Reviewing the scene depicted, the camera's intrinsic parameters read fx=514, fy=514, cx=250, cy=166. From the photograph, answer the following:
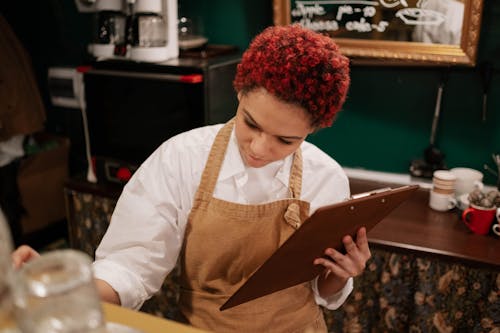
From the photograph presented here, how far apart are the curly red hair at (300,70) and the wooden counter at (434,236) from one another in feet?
3.17

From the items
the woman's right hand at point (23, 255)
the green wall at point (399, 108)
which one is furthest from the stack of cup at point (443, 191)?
the woman's right hand at point (23, 255)

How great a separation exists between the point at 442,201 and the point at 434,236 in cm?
24

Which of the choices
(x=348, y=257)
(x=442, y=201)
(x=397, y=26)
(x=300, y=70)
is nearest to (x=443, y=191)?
(x=442, y=201)

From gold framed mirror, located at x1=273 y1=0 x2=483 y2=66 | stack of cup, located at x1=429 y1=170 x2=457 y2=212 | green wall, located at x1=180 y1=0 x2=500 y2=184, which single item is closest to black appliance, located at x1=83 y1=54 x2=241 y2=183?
green wall, located at x1=180 y1=0 x2=500 y2=184

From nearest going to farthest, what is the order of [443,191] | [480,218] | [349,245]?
1. [349,245]
2. [480,218]
3. [443,191]

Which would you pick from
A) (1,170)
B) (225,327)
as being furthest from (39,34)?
(225,327)

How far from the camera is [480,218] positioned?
6.47 ft

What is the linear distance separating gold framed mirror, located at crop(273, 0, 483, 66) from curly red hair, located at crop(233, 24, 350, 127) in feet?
4.06

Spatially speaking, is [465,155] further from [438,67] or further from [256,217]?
[256,217]

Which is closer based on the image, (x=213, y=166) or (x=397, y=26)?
(x=213, y=166)

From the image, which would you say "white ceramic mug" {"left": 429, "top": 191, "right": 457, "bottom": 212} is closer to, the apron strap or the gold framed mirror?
the gold framed mirror

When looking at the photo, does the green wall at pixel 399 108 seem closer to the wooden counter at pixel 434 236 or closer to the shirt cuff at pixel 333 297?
the wooden counter at pixel 434 236

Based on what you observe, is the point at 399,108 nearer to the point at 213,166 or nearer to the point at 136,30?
the point at 136,30

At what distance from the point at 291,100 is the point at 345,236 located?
0.35 meters
